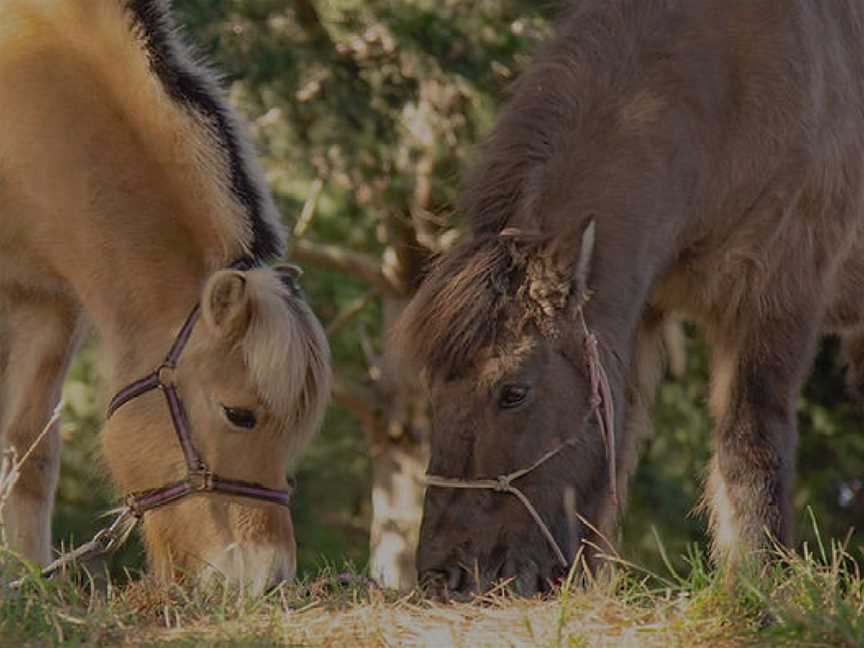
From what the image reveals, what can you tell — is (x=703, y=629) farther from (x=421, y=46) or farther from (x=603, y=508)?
(x=421, y=46)

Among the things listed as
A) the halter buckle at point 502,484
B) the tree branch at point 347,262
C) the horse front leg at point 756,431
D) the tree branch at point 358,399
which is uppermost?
the halter buckle at point 502,484

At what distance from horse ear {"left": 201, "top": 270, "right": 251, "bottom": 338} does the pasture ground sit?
1.14 metres

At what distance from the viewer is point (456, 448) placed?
5.15 m

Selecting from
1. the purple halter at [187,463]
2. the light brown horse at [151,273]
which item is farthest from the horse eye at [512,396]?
the purple halter at [187,463]

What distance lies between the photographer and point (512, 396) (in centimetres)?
522

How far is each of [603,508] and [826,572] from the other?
1118mm

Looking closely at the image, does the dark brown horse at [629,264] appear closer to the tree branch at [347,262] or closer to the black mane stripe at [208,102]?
the black mane stripe at [208,102]

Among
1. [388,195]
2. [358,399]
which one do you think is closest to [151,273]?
[388,195]

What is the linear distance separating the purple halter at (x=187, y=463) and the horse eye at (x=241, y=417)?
0.53 ft

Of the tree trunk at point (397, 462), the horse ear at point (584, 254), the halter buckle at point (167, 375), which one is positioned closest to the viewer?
the horse ear at point (584, 254)

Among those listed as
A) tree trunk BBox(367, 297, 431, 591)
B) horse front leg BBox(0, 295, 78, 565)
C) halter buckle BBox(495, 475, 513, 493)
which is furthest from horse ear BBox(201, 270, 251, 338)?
tree trunk BBox(367, 297, 431, 591)

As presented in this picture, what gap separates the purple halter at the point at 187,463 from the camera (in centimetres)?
535

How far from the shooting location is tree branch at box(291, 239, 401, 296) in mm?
12672

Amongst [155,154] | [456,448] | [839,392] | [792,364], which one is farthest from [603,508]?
[839,392]
